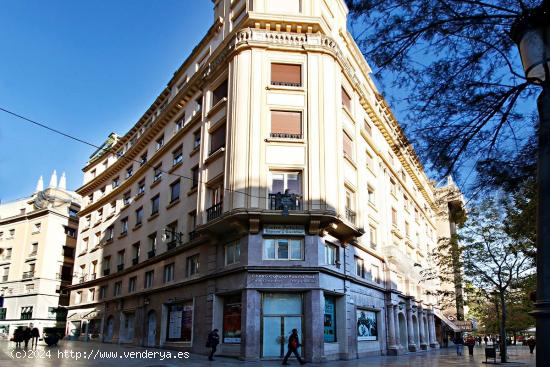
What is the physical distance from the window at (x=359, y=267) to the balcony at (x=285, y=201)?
6654mm

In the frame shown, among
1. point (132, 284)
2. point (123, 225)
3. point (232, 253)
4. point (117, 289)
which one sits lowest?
point (117, 289)

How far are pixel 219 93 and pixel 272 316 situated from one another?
12.7 meters

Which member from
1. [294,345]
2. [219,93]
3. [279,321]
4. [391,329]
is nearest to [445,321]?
[391,329]

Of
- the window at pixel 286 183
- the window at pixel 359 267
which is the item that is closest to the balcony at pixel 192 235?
the window at pixel 286 183

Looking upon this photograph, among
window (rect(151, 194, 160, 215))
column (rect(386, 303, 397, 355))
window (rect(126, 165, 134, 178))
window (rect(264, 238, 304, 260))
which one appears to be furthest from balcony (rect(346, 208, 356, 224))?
window (rect(126, 165, 134, 178))

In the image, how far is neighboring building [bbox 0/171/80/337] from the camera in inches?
1884

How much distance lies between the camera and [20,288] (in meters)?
49.4

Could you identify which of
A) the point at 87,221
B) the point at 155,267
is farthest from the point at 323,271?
the point at 87,221

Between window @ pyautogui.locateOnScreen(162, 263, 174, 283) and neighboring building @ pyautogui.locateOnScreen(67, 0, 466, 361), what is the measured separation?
0.77 ft

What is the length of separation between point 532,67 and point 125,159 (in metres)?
39.0

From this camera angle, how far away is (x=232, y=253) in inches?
870

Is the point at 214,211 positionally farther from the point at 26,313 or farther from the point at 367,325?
the point at 26,313

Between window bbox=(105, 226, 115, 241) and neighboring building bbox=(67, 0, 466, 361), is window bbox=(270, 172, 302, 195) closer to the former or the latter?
neighboring building bbox=(67, 0, 466, 361)

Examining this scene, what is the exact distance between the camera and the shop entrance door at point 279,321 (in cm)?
1953
